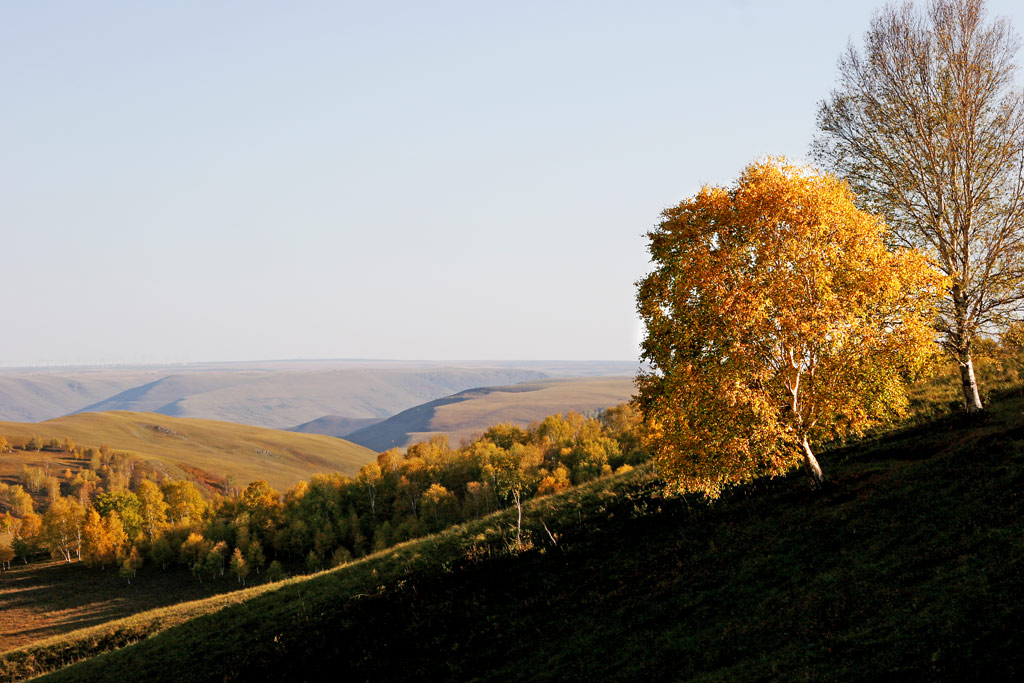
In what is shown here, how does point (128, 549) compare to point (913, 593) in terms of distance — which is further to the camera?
point (128, 549)

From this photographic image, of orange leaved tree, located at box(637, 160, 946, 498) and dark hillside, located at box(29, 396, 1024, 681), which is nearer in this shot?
dark hillside, located at box(29, 396, 1024, 681)

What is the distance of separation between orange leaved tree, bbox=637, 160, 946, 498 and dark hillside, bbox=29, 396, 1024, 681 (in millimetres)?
3211

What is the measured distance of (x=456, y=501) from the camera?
126 meters

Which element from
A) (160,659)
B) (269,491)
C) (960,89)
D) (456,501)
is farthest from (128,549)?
(960,89)

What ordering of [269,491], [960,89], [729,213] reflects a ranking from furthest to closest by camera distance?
[269,491], [960,89], [729,213]

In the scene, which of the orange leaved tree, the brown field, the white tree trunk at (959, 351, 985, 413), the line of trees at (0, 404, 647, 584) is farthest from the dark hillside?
the brown field

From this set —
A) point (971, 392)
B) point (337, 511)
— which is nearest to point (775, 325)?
point (971, 392)

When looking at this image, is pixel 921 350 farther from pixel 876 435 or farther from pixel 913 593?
pixel 876 435

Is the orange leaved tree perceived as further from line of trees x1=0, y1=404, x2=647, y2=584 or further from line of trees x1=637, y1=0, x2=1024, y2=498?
line of trees x1=0, y1=404, x2=647, y2=584

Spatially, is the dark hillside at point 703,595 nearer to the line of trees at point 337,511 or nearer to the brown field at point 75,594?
the line of trees at point 337,511

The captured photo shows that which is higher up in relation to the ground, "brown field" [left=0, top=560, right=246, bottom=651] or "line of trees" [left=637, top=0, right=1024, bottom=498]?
"line of trees" [left=637, top=0, right=1024, bottom=498]

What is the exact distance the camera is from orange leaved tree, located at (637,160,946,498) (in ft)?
64.3

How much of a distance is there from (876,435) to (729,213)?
15437 millimetres

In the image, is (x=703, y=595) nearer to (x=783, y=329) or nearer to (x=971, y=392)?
(x=783, y=329)
